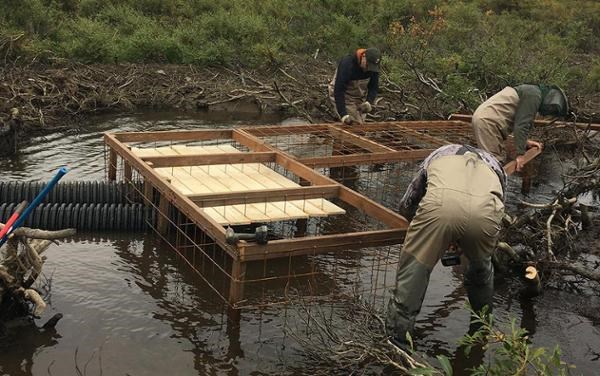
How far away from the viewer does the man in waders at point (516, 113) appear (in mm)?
6387

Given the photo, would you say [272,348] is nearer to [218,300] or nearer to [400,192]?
[218,300]

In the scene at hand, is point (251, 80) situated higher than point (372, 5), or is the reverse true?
point (372, 5)

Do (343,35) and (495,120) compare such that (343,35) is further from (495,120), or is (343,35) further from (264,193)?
(264,193)

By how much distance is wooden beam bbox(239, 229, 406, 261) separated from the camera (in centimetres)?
489

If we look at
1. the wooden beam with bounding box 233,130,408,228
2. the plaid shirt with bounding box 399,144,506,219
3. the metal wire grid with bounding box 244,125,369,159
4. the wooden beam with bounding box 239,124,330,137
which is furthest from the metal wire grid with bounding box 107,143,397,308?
the wooden beam with bounding box 239,124,330,137

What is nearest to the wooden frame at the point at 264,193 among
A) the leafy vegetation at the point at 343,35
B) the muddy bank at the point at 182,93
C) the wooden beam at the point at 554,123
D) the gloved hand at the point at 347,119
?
the gloved hand at the point at 347,119

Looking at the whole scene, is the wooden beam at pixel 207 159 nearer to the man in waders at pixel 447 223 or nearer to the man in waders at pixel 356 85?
the man in waders at pixel 356 85

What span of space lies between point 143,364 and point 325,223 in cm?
332

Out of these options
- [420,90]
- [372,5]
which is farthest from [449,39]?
[420,90]

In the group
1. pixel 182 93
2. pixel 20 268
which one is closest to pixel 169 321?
pixel 20 268

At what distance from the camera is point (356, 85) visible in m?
8.96

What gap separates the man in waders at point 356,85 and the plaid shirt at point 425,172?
11.5 feet

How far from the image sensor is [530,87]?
6457mm

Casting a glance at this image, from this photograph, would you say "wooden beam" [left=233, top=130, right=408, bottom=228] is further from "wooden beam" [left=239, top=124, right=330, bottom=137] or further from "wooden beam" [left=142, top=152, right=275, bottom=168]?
"wooden beam" [left=239, top=124, right=330, bottom=137]
